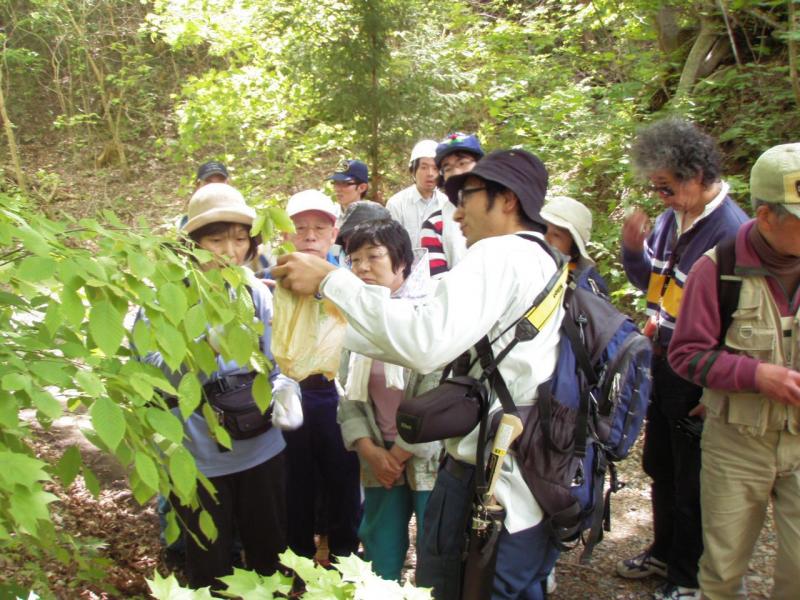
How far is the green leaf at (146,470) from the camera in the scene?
1548mm

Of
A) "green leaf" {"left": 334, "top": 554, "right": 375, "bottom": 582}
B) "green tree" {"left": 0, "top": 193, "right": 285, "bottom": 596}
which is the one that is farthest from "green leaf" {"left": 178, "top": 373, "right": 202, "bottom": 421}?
"green leaf" {"left": 334, "top": 554, "right": 375, "bottom": 582}

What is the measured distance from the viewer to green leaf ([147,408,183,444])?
5.19ft

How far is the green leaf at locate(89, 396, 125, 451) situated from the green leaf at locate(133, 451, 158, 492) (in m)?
0.14

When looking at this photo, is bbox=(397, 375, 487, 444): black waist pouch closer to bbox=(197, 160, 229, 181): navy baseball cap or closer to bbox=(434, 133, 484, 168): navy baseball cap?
bbox=(434, 133, 484, 168): navy baseball cap

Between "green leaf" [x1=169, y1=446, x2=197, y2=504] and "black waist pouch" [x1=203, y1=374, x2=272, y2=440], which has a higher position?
"green leaf" [x1=169, y1=446, x2=197, y2=504]

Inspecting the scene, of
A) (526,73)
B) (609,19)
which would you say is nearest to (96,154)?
(526,73)

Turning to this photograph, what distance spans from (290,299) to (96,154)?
51.4 feet

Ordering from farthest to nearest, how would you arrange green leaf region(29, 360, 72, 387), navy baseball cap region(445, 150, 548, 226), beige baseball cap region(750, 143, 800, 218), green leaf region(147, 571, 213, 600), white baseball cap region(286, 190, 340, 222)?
1. white baseball cap region(286, 190, 340, 222)
2. beige baseball cap region(750, 143, 800, 218)
3. navy baseball cap region(445, 150, 548, 226)
4. green leaf region(29, 360, 72, 387)
5. green leaf region(147, 571, 213, 600)

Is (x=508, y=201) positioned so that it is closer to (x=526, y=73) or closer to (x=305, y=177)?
(x=526, y=73)

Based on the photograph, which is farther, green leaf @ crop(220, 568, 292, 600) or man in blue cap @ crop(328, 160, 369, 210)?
man in blue cap @ crop(328, 160, 369, 210)

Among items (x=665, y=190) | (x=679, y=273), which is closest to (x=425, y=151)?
(x=665, y=190)

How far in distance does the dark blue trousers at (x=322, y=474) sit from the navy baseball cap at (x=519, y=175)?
1798 mm

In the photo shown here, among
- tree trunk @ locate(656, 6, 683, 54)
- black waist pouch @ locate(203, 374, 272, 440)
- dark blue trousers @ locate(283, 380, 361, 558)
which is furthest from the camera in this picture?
tree trunk @ locate(656, 6, 683, 54)

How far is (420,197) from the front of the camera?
590 centimetres
